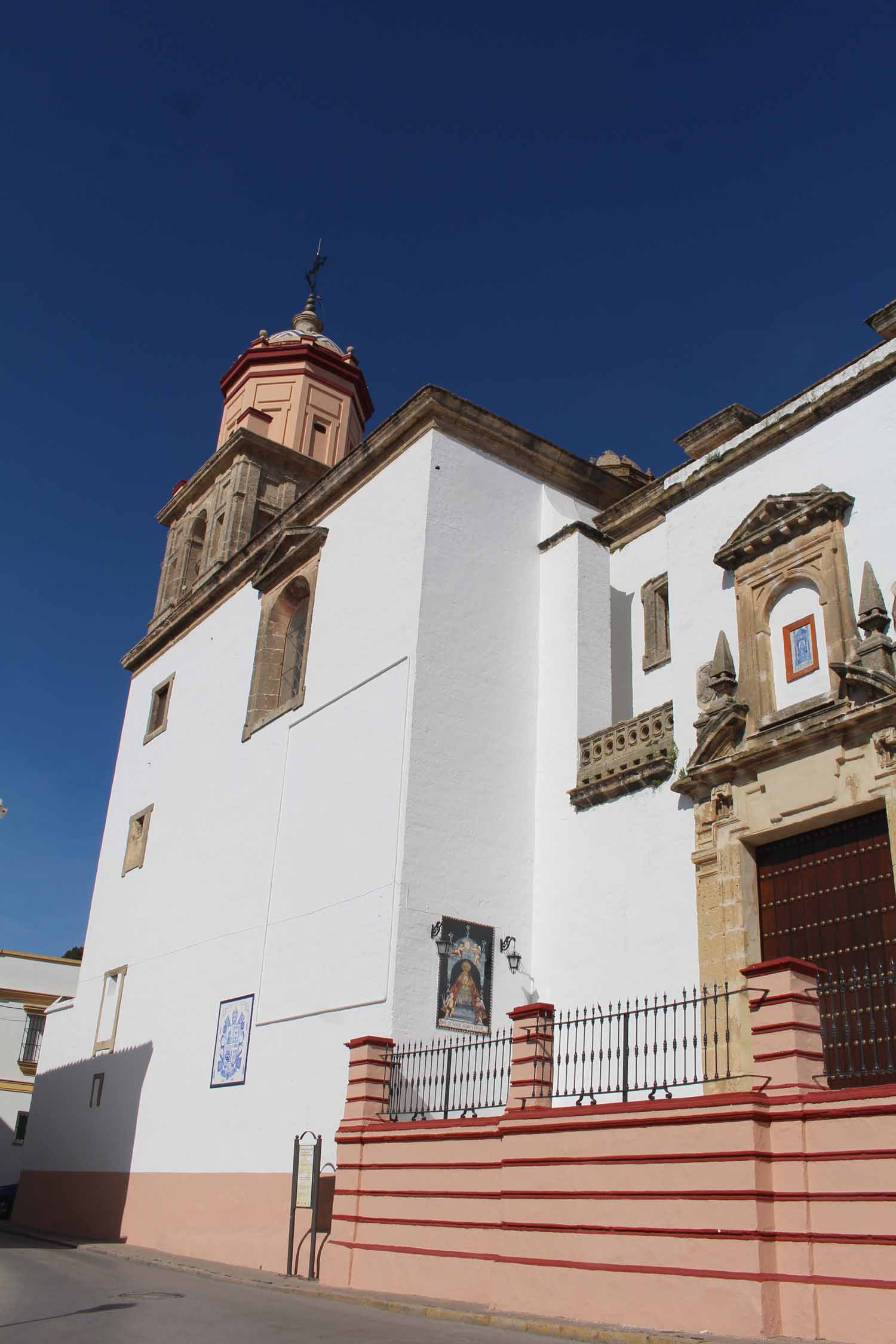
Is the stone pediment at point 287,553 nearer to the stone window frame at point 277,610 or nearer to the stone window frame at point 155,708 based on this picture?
the stone window frame at point 277,610

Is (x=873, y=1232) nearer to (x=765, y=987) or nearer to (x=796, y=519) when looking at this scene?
(x=765, y=987)

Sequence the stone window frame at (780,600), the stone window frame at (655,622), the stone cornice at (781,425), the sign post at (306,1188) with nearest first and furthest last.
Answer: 1. the stone window frame at (780,600)
2. the stone cornice at (781,425)
3. the sign post at (306,1188)
4. the stone window frame at (655,622)

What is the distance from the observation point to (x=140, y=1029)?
1673cm

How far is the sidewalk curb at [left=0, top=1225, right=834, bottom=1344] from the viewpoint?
20.9 feet

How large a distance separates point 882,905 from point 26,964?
1035 inches

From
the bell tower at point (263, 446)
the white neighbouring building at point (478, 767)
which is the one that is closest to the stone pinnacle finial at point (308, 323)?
the bell tower at point (263, 446)

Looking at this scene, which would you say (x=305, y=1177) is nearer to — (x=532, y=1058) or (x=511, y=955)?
(x=511, y=955)

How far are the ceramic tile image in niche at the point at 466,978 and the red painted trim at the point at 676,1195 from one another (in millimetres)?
2068

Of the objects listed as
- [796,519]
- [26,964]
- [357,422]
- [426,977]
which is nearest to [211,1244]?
[426,977]

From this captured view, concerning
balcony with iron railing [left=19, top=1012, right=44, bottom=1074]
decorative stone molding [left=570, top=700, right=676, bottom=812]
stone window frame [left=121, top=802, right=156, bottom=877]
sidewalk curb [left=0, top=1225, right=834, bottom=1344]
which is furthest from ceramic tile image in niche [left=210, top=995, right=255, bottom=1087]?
balcony with iron railing [left=19, top=1012, right=44, bottom=1074]

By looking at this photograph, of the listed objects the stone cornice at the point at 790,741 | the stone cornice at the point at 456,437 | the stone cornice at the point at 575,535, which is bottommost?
the stone cornice at the point at 790,741

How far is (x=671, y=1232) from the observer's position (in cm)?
699

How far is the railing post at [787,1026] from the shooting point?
22.2ft

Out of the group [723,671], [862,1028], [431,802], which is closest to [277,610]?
[431,802]
